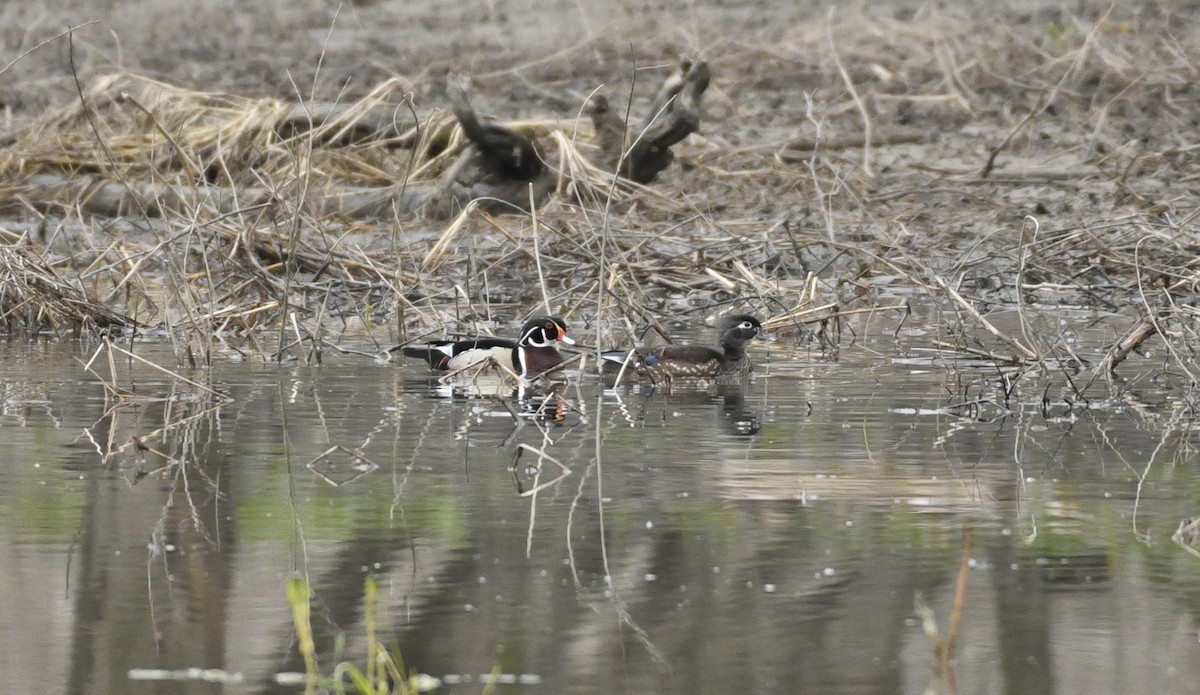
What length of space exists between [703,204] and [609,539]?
9685mm

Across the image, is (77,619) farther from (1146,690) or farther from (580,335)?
(580,335)

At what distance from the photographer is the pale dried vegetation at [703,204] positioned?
1055 cm

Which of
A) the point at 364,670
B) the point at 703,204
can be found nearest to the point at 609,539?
the point at 364,670

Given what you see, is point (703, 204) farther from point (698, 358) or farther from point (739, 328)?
point (698, 358)

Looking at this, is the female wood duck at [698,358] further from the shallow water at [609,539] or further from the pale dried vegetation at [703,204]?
the shallow water at [609,539]

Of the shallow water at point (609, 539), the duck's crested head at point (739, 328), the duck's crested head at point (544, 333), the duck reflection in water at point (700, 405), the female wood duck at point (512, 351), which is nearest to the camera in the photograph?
the shallow water at point (609, 539)

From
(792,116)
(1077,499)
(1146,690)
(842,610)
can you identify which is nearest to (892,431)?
(1077,499)

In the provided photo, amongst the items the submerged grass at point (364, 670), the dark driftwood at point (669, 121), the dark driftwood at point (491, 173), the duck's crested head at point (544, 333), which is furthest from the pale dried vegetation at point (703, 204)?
the submerged grass at point (364, 670)

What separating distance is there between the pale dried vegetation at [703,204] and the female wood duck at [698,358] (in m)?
0.22

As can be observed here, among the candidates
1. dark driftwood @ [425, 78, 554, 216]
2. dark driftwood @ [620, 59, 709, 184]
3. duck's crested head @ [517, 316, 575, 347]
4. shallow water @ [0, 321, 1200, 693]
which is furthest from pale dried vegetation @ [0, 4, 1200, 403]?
shallow water @ [0, 321, 1200, 693]

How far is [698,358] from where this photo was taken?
970 cm

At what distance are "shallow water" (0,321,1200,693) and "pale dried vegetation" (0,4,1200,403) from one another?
84 cm

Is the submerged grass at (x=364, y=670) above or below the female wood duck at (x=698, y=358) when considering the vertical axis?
above

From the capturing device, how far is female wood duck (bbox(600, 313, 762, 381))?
30.8ft
